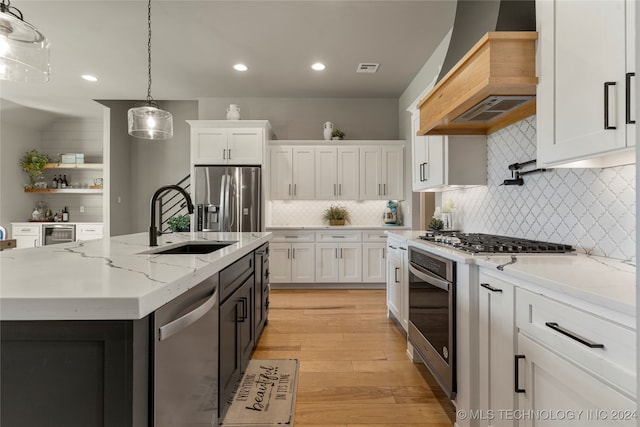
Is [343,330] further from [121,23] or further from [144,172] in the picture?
[144,172]

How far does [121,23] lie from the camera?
333 cm

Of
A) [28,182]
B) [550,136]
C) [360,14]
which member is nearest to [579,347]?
[550,136]

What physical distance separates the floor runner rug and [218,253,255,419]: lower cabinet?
0.12 m

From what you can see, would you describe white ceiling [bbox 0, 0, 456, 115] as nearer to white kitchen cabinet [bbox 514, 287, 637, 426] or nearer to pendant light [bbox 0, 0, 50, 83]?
pendant light [bbox 0, 0, 50, 83]

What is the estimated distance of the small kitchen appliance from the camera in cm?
509

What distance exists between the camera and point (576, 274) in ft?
3.79

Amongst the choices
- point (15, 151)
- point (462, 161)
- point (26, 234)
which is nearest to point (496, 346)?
point (462, 161)

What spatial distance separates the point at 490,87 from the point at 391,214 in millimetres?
3529

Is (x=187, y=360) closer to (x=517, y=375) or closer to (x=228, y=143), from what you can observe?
(x=517, y=375)

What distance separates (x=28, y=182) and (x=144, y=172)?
2306 millimetres

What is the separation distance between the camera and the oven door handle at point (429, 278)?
1.83m

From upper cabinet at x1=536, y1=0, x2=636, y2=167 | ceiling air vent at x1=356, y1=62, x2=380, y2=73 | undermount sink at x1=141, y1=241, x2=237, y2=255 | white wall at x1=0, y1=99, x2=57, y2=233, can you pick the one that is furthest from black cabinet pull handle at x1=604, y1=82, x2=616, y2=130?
white wall at x1=0, y1=99, x2=57, y2=233

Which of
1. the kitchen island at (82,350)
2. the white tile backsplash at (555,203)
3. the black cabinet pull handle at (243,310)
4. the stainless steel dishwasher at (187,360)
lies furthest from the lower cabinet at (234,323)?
the white tile backsplash at (555,203)

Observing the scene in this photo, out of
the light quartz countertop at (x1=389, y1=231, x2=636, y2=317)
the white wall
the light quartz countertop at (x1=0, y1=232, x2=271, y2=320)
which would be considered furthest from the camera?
the white wall
